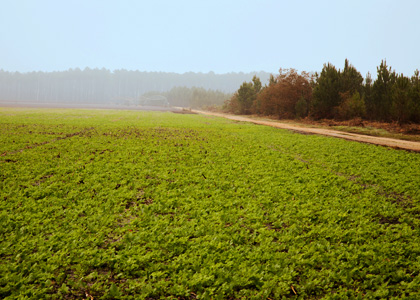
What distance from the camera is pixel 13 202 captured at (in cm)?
517

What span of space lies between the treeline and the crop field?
1692 centimetres

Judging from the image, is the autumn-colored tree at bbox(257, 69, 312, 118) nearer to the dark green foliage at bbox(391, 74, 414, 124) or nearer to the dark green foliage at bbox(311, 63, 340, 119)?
the dark green foliage at bbox(311, 63, 340, 119)

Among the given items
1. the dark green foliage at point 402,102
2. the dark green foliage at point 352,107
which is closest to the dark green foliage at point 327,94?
the dark green foliage at point 352,107

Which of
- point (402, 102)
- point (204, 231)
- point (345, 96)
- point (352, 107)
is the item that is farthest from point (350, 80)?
point (204, 231)

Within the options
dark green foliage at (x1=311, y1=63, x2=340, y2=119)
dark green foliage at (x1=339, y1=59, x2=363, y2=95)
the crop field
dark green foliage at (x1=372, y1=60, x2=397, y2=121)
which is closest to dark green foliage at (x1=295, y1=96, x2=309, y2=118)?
dark green foliage at (x1=311, y1=63, x2=340, y2=119)

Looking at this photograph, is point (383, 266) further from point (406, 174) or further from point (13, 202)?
point (13, 202)

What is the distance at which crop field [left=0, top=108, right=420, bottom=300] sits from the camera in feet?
10.3

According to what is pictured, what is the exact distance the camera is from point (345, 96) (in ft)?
93.2

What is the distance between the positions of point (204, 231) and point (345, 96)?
29.4 meters

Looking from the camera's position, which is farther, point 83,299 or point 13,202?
point 13,202

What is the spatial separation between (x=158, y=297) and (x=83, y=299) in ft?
2.73

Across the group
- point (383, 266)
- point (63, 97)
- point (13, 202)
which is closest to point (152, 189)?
point (13, 202)

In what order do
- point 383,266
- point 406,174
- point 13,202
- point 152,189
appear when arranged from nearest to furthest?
point 383,266 → point 13,202 → point 152,189 → point 406,174

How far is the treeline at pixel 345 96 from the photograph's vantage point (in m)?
21.8
